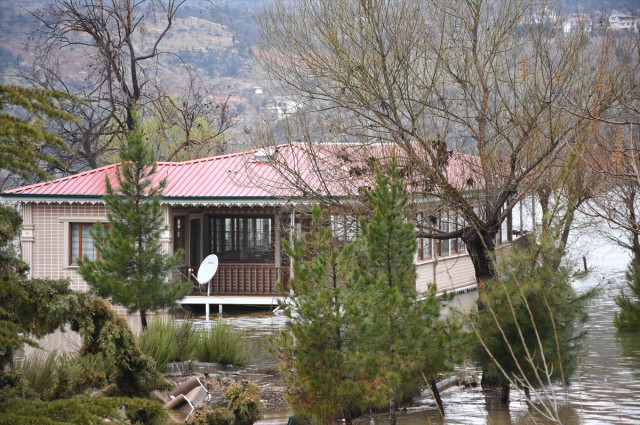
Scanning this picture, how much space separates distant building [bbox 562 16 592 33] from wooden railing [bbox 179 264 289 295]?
11995 mm

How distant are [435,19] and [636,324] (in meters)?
9.23

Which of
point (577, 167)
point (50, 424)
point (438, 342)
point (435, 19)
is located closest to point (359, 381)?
point (438, 342)

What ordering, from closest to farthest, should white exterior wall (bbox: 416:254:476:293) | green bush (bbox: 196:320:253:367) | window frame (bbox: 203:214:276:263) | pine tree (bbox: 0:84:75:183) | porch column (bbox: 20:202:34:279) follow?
pine tree (bbox: 0:84:75:183) < green bush (bbox: 196:320:253:367) < porch column (bbox: 20:202:34:279) < white exterior wall (bbox: 416:254:476:293) < window frame (bbox: 203:214:276:263)

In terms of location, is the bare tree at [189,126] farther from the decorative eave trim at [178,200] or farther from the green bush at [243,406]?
the green bush at [243,406]

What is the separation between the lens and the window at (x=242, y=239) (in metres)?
25.4

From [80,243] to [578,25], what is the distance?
1498 centimetres

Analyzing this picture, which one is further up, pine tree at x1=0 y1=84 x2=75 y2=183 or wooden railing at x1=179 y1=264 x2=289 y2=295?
pine tree at x1=0 y1=84 x2=75 y2=183

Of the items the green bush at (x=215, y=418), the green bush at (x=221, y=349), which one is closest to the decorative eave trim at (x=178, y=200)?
the green bush at (x=221, y=349)

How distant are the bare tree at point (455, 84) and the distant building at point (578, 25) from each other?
0.55 ft

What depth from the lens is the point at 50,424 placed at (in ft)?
13.0

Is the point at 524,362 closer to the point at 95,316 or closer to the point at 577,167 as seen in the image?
the point at 577,167

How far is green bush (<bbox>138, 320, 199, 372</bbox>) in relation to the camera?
1341 centimetres

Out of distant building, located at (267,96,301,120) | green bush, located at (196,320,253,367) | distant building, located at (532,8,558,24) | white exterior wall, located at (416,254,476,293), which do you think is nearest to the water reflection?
green bush, located at (196,320,253,367)

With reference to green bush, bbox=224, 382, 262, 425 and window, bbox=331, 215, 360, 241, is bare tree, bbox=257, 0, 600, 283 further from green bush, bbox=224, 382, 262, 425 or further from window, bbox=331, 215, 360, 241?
green bush, bbox=224, 382, 262, 425
